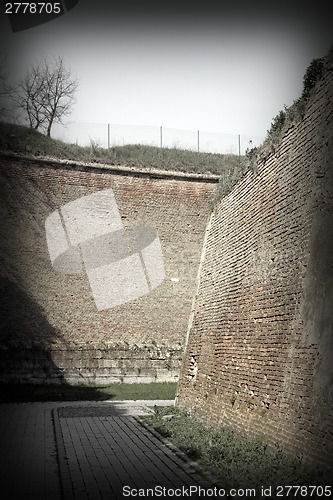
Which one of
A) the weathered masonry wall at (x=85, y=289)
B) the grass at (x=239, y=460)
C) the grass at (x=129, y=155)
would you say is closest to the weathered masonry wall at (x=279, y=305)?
the grass at (x=239, y=460)

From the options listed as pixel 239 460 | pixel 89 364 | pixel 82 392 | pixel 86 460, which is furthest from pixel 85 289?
pixel 239 460

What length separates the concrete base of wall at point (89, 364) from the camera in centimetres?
1711

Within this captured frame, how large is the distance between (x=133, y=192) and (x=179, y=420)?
1227 centimetres

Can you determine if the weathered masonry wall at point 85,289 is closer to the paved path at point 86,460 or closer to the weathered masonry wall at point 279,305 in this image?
the paved path at point 86,460

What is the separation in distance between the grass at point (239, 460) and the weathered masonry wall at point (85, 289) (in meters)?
9.36

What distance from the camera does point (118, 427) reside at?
33.6ft

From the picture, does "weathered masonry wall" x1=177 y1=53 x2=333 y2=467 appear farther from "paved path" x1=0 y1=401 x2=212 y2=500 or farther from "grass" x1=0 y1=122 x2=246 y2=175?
"grass" x1=0 y1=122 x2=246 y2=175

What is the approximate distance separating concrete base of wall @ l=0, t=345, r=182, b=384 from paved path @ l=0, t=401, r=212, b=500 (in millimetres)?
5229

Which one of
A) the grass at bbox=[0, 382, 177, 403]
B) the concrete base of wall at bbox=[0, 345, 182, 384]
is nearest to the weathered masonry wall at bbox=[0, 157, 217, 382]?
the concrete base of wall at bbox=[0, 345, 182, 384]

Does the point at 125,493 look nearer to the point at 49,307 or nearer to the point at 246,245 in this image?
the point at 246,245

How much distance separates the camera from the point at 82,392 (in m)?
16.4

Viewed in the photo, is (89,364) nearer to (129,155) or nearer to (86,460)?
(129,155)

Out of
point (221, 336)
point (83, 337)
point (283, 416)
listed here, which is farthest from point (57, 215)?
point (283, 416)

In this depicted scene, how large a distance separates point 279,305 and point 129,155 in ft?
54.0
